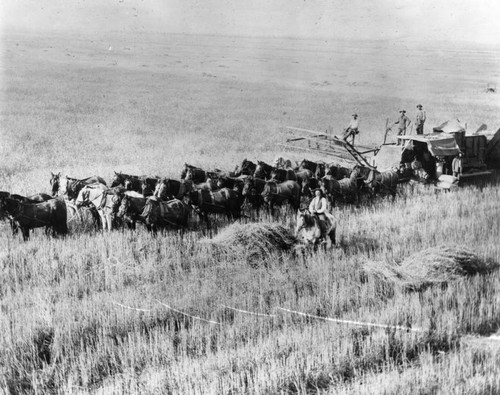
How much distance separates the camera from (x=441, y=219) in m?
10.9

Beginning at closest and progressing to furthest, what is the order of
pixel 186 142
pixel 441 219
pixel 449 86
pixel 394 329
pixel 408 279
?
pixel 394 329 < pixel 408 279 < pixel 441 219 < pixel 186 142 < pixel 449 86

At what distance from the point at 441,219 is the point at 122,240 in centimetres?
625

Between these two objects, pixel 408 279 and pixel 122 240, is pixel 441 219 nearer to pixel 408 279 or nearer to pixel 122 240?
pixel 408 279

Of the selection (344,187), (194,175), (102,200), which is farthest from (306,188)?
(102,200)

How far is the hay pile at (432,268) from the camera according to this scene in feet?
26.4

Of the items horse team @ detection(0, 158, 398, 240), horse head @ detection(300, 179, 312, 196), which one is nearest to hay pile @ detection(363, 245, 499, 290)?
horse team @ detection(0, 158, 398, 240)

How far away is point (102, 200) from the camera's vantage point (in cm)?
1123

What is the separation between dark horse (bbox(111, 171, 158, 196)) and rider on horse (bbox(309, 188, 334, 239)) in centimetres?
393

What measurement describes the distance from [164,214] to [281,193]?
3014mm

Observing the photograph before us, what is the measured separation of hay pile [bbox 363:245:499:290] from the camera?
26.4 ft

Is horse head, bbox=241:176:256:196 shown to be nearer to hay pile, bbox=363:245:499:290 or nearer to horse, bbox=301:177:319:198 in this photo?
horse, bbox=301:177:319:198

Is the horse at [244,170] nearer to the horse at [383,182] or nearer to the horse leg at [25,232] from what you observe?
the horse at [383,182]

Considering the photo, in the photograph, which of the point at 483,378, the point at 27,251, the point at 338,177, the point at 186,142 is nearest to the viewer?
the point at 483,378

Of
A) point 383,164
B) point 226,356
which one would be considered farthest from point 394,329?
point 383,164
